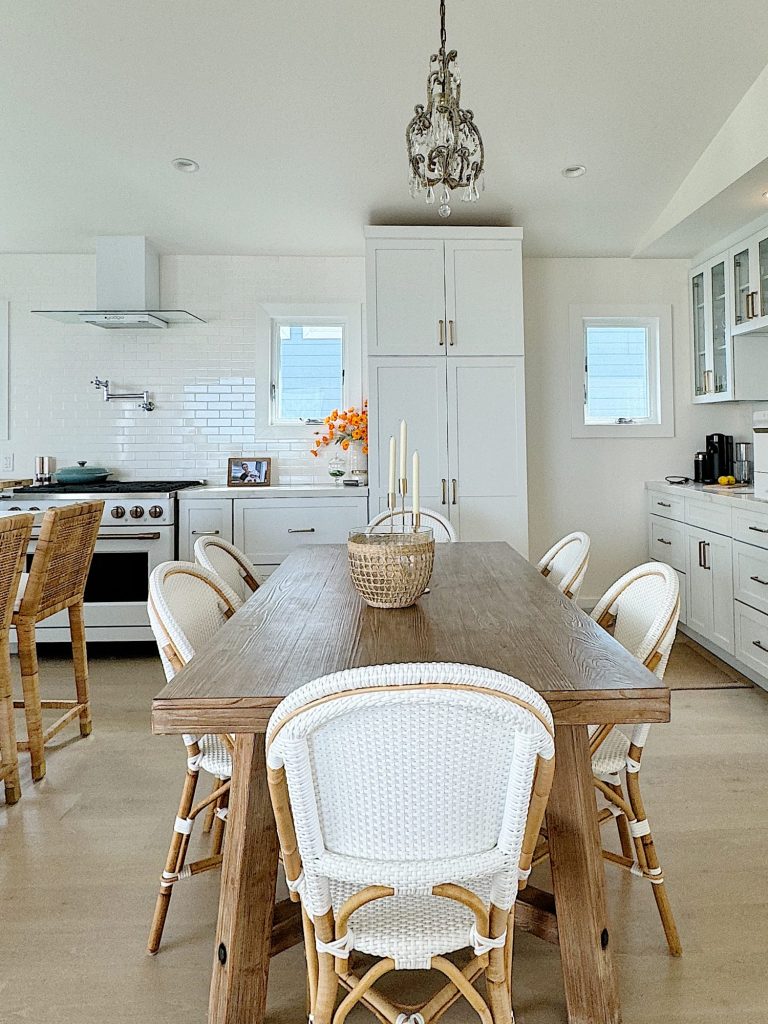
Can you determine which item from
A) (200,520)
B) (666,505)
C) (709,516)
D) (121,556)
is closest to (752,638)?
(709,516)

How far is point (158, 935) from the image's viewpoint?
168 centimetres

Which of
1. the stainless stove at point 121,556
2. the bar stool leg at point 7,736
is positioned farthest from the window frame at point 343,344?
the bar stool leg at point 7,736

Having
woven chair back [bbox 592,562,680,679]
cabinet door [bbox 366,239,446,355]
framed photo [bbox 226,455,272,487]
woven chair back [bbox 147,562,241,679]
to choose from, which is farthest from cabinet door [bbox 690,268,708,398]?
woven chair back [bbox 147,562,241,679]

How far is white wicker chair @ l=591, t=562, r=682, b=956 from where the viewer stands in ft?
5.12

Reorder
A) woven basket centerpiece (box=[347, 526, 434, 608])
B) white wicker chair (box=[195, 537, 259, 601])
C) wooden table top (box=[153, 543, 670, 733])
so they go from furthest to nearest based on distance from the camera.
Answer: white wicker chair (box=[195, 537, 259, 601])
woven basket centerpiece (box=[347, 526, 434, 608])
wooden table top (box=[153, 543, 670, 733])

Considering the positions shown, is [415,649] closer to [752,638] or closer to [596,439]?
[752,638]

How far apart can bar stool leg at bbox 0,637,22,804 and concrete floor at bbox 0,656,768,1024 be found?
65 millimetres

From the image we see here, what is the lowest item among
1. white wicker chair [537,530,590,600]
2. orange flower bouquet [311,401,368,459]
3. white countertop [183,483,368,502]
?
white wicker chair [537,530,590,600]

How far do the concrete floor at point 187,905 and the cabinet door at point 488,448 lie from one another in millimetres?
1638

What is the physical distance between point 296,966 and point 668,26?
11.8ft

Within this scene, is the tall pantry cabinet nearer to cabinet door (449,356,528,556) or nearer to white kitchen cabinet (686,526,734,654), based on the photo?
cabinet door (449,356,528,556)

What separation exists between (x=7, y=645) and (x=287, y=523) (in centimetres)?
197

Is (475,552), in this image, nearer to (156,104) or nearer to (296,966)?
(296,966)

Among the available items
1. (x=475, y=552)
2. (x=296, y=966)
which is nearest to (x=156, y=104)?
(x=475, y=552)
